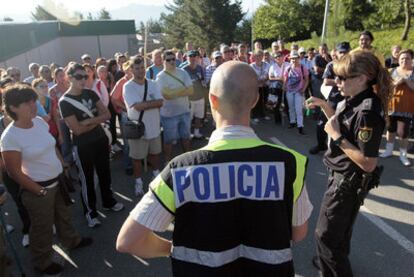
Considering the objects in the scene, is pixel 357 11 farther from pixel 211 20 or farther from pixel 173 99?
pixel 173 99

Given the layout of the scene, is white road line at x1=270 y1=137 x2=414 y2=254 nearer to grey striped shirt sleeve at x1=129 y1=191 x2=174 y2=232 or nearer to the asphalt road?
the asphalt road

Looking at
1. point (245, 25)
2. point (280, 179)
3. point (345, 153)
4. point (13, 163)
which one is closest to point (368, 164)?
point (345, 153)

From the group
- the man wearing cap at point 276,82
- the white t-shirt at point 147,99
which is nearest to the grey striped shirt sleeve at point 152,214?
the white t-shirt at point 147,99

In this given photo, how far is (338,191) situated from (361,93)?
30.7 inches

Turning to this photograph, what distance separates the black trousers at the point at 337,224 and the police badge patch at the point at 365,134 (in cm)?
38

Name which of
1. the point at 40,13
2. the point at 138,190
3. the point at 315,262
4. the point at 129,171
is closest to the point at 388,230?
the point at 315,262

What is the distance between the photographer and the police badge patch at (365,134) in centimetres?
258

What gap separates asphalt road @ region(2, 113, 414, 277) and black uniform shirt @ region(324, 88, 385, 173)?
145 cm

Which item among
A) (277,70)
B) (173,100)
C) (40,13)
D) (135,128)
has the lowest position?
(135,128)

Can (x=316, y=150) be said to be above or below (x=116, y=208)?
above

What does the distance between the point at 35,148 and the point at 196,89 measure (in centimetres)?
494

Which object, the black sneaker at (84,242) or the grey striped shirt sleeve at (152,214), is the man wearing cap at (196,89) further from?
the grey striped shirt sleeve at (152,214)

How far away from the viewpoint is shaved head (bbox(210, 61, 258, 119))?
1.61m

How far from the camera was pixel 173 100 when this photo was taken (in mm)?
6145
